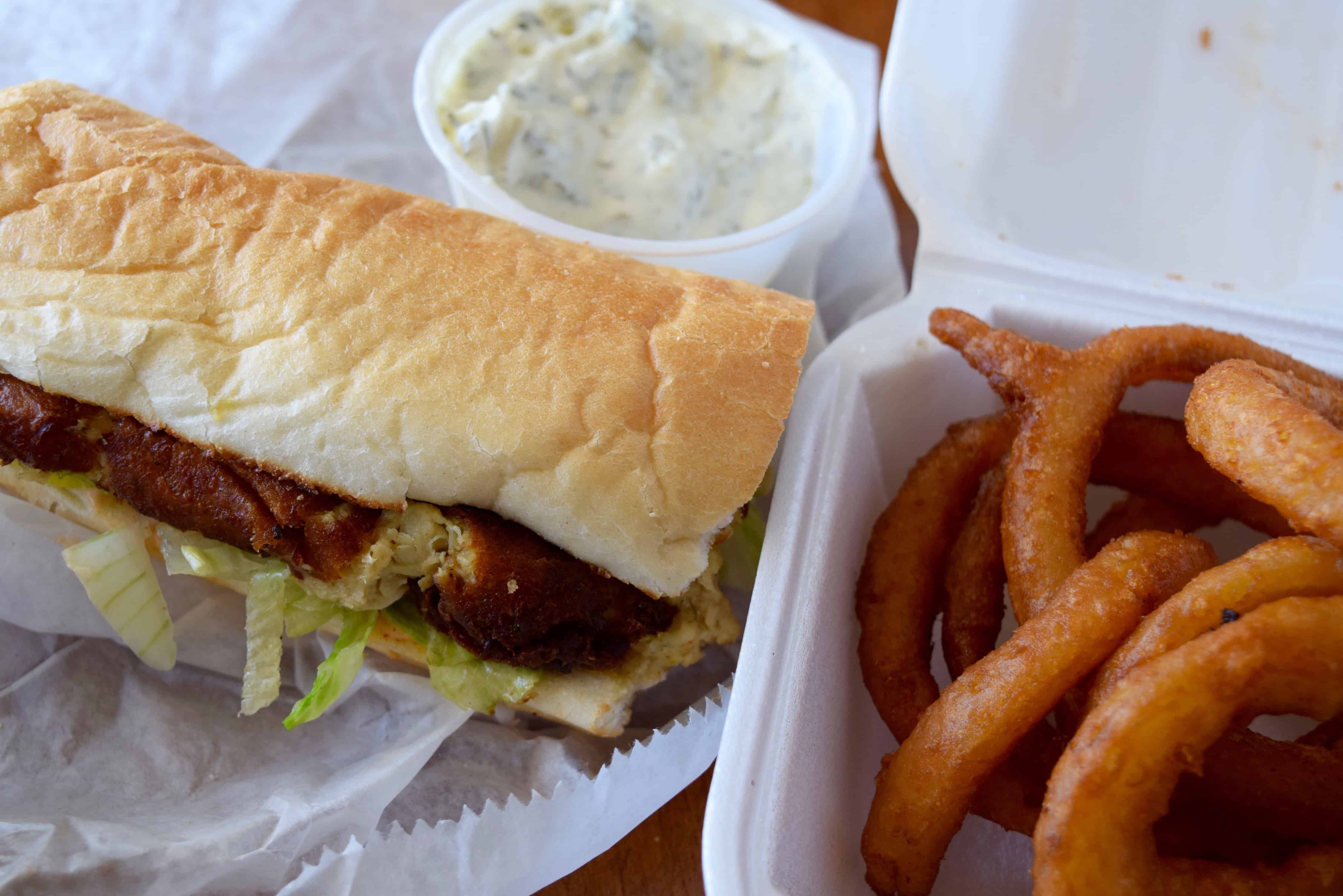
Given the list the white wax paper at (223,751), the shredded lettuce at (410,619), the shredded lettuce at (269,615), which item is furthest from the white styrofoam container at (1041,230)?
the shredded lettuce at (269,615)

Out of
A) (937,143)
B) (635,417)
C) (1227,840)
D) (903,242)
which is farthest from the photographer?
(903,242)

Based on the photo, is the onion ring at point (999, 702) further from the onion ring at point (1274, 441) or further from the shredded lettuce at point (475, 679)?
the shredded lettuce at point (475, 679)

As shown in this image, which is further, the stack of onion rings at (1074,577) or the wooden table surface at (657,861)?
the wooden table surface at (657,861)

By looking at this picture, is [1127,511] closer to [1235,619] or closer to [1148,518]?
[1148,518]

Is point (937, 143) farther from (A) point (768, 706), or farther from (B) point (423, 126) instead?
(A) point (768, 706)

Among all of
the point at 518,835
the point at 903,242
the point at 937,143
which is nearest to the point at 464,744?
the point at 518,835

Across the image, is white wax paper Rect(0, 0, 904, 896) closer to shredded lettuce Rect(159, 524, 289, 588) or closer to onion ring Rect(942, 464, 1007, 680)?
shredded lettuce Rect(159, 524, 289, 588)
